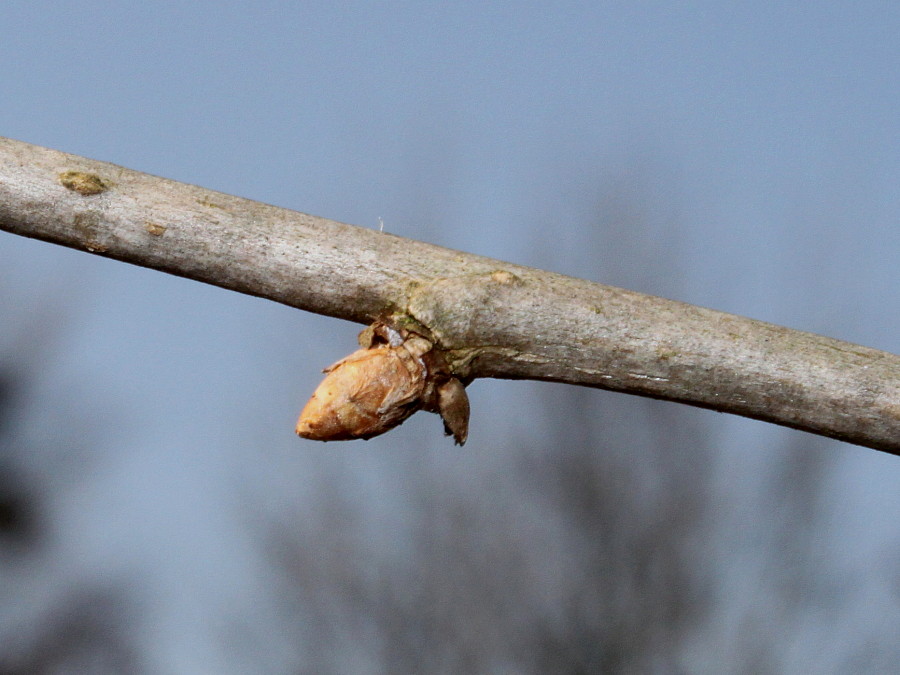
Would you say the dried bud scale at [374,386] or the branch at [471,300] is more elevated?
the branch at [471,300]

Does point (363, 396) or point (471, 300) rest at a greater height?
point (471, 300)

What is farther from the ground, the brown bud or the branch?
the branch

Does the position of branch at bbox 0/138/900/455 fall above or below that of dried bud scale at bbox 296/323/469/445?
above

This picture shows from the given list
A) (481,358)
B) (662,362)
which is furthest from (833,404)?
(481,358)

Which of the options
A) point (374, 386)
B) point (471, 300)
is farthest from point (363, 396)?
point (471, 300)

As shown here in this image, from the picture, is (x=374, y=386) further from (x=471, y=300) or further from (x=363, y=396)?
(x=471, y=300)
